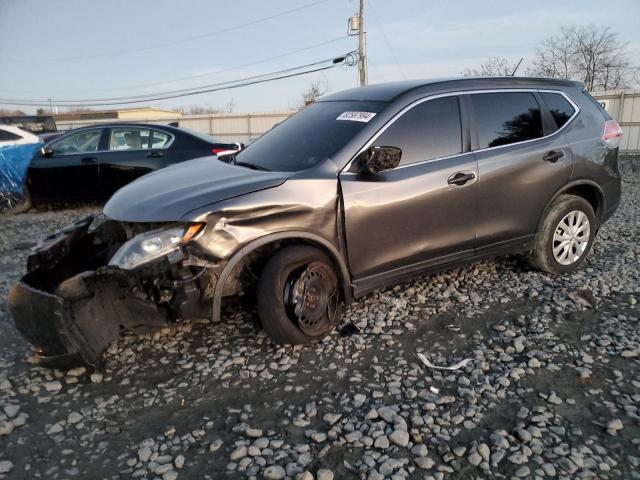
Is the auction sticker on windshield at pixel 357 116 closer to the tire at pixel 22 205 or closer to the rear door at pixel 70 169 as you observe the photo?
the rear door at pixel 70 169

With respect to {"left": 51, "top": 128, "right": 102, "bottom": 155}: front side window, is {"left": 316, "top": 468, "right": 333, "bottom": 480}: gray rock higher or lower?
→ lower

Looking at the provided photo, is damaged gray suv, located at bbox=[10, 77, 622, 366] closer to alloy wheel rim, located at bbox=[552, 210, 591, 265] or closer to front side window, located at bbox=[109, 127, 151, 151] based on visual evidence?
alloy wheel rim, located at bbox=[552, 210, 591, 265]

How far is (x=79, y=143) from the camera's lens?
825cm

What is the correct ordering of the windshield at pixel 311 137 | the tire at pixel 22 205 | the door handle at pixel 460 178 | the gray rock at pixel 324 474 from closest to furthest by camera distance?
the gray rock at pixel 324 474
the windshield at pixel 311 137
the door handle at pixel 460 178
the tire at pixel 22 205

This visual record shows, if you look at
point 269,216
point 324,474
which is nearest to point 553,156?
point 269,216

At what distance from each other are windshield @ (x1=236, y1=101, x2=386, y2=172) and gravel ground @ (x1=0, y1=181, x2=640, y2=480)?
1337 millimetres

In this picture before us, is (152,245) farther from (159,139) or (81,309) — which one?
(159,139)

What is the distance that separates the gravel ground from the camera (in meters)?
2.28

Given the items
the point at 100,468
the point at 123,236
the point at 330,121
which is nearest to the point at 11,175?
the point at 123,236

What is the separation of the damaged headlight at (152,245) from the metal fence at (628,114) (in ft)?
53.0

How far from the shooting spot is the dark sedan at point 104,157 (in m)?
8.02

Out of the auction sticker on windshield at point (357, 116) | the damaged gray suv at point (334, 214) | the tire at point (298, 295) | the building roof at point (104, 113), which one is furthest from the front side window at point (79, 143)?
the building roof at point (104, 113)

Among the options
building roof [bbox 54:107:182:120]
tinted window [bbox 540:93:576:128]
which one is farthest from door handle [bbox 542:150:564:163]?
building roof [bbox 54:107:182:120]

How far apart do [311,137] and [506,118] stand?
1.80m
